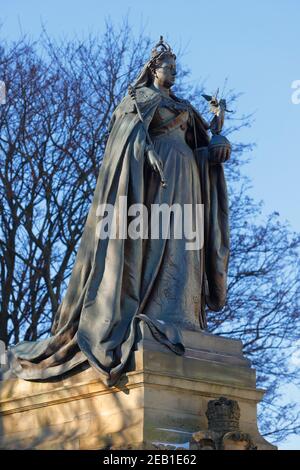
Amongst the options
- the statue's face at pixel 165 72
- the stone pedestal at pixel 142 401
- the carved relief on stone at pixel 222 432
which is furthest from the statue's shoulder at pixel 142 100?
the carved relief on stone at pixel 222 432

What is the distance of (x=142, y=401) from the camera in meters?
10.8

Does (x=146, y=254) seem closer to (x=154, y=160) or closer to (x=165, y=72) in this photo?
(x=154, y=160)

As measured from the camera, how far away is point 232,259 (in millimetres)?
21250

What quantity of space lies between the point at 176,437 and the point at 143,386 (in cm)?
52

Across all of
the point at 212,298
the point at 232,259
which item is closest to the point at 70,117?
the point at 232,259

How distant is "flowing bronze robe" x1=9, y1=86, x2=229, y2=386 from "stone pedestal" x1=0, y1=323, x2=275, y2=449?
6.2 inches

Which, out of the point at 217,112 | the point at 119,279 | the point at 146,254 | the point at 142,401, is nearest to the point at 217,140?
the point at 217,112

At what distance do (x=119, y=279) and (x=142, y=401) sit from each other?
4.00 feet

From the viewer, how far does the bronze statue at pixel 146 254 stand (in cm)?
1134

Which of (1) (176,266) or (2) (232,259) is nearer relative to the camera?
(1) (176,266)

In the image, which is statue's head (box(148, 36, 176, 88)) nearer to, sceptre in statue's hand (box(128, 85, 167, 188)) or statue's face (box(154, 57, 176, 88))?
statue's face (box(154, 57, 176, 88))

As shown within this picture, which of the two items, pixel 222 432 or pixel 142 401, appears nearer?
pixel 222 432

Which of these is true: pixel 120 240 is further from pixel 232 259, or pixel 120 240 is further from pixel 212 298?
pixel 232 259
